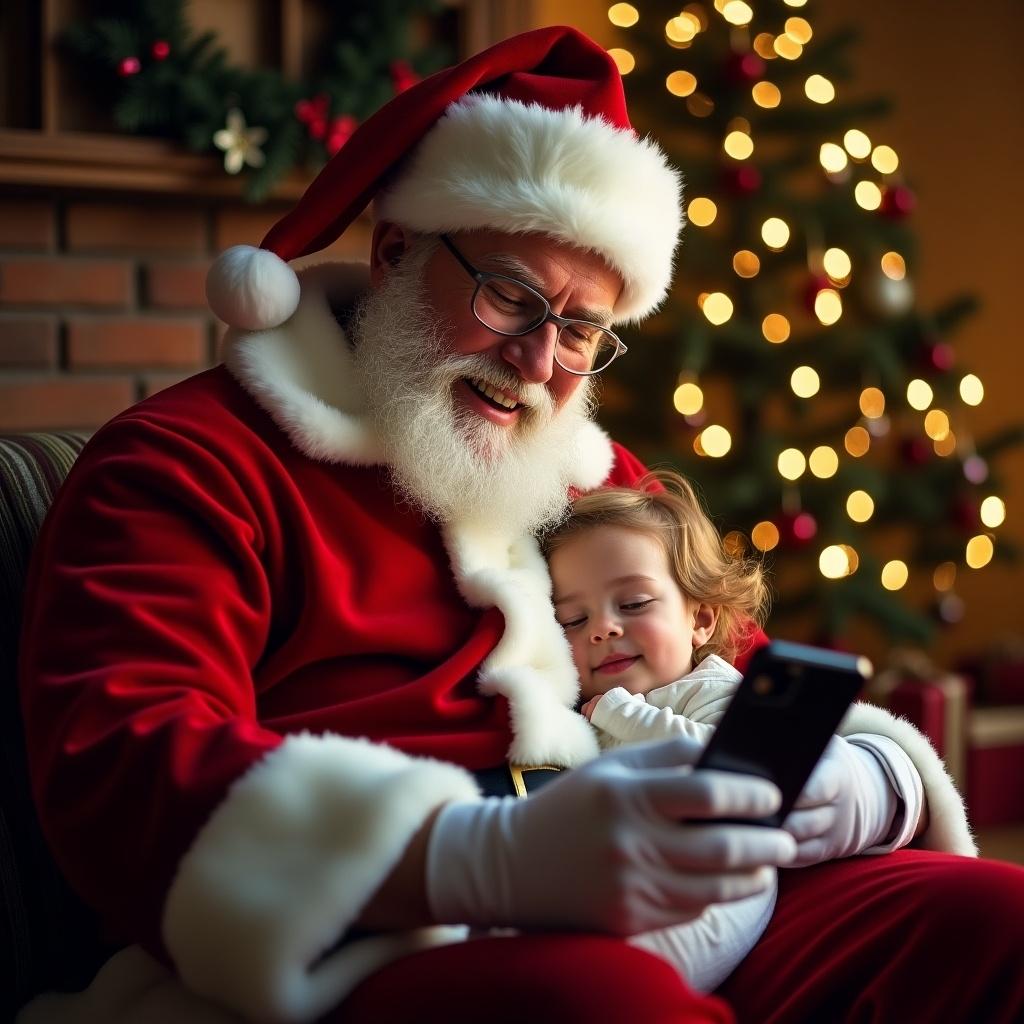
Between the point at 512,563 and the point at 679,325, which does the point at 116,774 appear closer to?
the point at 512,563

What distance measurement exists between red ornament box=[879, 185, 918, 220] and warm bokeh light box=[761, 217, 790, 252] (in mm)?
358

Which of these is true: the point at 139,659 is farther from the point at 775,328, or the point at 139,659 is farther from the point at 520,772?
the point at 775,328

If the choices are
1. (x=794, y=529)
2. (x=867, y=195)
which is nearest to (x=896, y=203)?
(x=867, y=195)

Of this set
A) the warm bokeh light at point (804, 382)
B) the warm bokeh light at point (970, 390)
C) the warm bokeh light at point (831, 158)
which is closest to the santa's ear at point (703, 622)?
the warm bokeh light at point (804, 382)

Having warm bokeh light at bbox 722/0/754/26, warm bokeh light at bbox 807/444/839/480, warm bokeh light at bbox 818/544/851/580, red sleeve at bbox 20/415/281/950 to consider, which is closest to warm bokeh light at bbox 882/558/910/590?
warm bokeh light at bbox 818/544/851/580

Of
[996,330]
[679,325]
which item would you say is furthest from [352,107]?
[996,330]

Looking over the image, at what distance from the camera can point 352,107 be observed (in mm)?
2926

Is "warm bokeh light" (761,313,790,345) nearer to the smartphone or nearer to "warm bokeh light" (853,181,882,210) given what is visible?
"warm bokeh light" (853,181,882,210)

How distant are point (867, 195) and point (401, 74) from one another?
1.72 metres

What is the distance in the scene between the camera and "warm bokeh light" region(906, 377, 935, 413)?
3998mm

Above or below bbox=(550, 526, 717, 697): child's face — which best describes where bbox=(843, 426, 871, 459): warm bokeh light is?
above

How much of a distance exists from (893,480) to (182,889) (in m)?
3.36

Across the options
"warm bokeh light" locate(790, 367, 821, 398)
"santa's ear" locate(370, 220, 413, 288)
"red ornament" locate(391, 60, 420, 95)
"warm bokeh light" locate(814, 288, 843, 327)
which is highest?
"red ornament" locate(391, 60, 420, 95)

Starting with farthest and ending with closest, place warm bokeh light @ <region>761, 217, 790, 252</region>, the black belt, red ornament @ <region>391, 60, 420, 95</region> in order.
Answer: warm bokeh light @ <region>761, 217, 790, 252</region> < red ornament @ <region>391, 60, 420, 95</region> < the black belt
